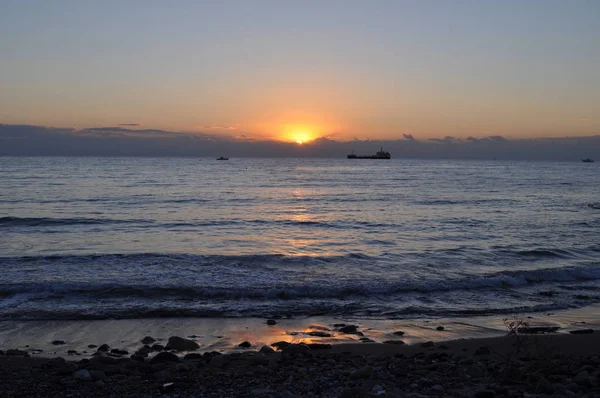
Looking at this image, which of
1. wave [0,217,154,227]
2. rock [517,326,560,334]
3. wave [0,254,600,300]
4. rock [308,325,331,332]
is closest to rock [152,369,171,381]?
rock [308,325,331,332]

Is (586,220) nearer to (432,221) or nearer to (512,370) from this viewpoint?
(432,221)

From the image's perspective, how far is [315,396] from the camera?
6.23 m

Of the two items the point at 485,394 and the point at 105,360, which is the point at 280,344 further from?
the point at 485,394

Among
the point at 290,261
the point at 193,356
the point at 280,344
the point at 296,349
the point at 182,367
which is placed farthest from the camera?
the point at 290,261

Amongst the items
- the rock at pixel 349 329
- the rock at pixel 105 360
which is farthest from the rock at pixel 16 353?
the rock at pixel 349 329

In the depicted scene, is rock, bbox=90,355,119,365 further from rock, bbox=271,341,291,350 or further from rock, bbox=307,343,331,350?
rock, bbox=307,343,331,350

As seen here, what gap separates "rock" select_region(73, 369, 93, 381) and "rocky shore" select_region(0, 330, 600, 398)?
14 millimetres

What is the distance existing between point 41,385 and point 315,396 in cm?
384

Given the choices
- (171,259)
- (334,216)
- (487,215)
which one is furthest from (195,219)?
(487,215)

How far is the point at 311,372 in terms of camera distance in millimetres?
7250

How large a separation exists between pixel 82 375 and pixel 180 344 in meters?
2.06

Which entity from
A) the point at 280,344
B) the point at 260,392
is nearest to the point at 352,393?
the point at 260,392

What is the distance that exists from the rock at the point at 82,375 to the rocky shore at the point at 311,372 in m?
0.01

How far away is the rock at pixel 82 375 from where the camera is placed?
6953mm
